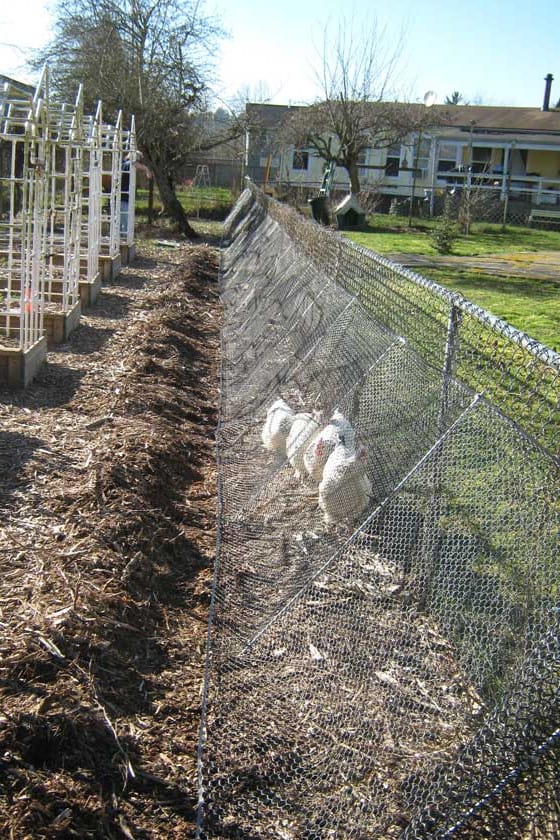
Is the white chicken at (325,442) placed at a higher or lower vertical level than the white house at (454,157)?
lower

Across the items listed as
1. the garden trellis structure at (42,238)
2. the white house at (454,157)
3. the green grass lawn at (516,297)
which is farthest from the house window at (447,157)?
the garden trellis structure at (42,238)

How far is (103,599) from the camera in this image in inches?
167

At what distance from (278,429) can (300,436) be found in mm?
479

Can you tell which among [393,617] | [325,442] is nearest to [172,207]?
[325,442]

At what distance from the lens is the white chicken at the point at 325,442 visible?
4914mm

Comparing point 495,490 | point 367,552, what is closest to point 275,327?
point 367,552

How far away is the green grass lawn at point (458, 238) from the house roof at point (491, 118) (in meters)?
9.00

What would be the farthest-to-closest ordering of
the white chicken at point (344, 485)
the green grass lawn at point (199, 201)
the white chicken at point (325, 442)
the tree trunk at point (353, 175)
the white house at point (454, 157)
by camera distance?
the white house at point (454, 157), the tree trunk at point (353, 175), the green grass lawn at point (199, 201), the white chicken at point (325, 442), the white chicken at point (344, 485)

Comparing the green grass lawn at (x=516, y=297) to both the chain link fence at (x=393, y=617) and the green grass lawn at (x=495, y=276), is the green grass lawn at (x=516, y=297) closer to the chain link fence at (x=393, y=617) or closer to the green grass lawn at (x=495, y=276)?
the green grass lawn at (x=495, y=276)

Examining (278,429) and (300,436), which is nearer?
(300,436)

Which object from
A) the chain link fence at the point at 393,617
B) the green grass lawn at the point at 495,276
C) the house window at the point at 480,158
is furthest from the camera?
the house window at the point at 480,158

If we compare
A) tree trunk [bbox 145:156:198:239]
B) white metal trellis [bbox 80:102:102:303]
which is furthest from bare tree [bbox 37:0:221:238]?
white metal trellis [bbox 80:102:102:303]

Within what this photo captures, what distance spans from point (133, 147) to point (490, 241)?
11.3 meters

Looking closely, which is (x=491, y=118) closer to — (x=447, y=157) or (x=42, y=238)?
(x=447, y=157)
